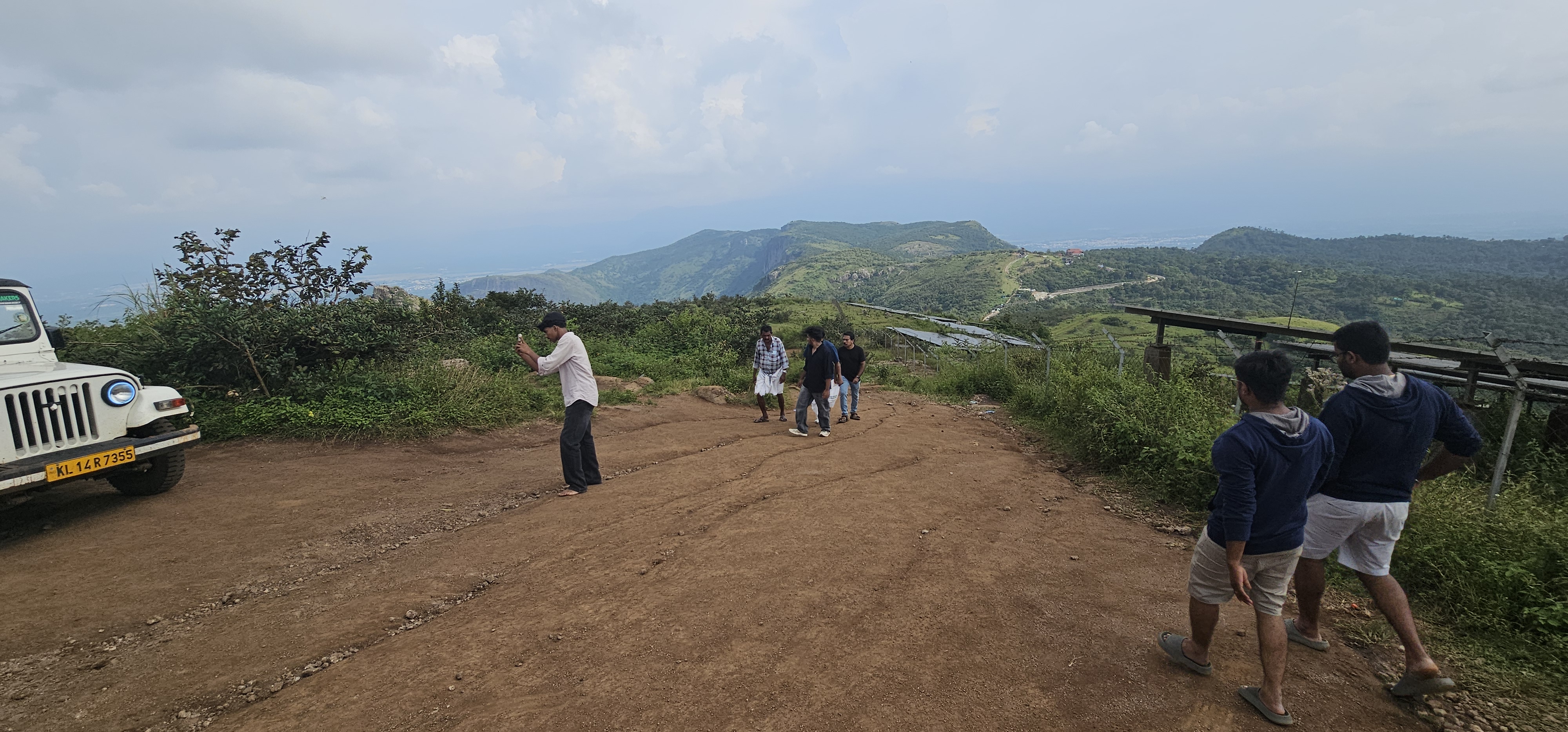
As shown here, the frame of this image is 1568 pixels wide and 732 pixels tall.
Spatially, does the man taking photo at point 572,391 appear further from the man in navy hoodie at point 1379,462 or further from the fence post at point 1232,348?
the fence post at point 1232,348

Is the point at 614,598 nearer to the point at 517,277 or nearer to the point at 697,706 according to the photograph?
the point at 697,706

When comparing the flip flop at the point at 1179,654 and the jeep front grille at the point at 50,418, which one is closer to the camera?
the flip flop at the point at 1179,654

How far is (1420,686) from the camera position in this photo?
306cm

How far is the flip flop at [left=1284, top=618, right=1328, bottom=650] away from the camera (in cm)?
351

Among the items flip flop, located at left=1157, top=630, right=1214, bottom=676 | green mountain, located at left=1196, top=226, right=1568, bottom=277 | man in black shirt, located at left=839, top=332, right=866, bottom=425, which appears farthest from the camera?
green mountain, located at left=1196, top=226, right=1568, bottom=277

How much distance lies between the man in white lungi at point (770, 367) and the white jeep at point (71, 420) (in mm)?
6747

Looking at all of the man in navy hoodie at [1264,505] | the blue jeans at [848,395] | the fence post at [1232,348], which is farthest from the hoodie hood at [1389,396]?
the blue jeans at [848,395]

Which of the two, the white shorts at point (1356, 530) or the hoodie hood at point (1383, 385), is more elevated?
the hoodie hood at point (1383, 385)

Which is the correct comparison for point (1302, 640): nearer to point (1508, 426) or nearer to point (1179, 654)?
point (1179, 654)

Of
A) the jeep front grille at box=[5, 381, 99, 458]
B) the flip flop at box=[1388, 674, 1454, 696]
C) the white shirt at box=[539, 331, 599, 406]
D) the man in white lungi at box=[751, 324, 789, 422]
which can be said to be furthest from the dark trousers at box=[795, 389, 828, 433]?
the jeep front grille at box=[5, 381, 99, 458]

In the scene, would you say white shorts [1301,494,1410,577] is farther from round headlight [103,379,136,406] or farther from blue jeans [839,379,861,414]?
round headlight [103,379,136,406]

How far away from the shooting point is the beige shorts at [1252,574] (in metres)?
2.96

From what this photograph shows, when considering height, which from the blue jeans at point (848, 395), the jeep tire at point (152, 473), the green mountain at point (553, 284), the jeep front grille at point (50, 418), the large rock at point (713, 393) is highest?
the jeep front grille at point (50, 418)

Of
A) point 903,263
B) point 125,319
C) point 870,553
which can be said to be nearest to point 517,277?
point 903,263
